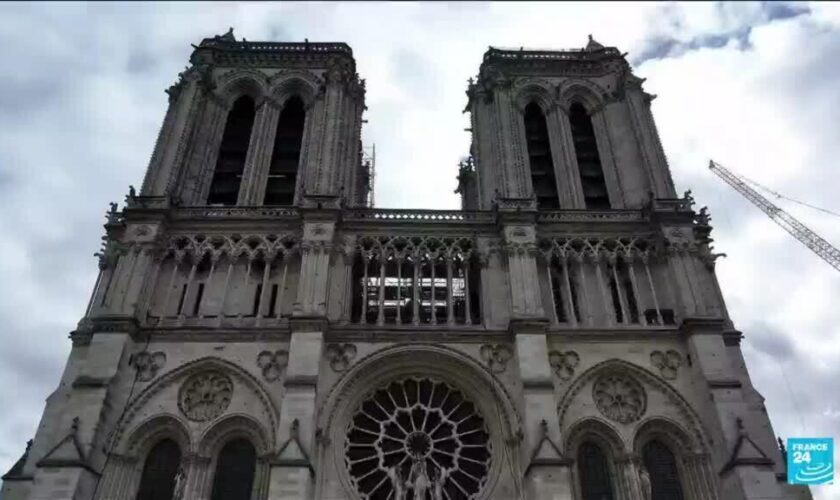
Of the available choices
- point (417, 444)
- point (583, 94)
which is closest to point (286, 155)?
point (583, 94)

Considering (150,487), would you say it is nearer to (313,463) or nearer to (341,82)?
(313,463)

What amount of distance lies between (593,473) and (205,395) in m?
13.7

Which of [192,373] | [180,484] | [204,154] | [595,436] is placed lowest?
[180,484]

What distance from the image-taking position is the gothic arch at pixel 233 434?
22.1 metres

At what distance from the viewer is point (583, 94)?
113 ft

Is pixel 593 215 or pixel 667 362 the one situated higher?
pixel 593 215

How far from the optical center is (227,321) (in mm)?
24922

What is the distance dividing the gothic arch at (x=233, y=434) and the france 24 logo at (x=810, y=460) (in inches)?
657

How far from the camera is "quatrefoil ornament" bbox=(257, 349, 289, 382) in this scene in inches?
922

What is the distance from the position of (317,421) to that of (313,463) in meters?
1.50

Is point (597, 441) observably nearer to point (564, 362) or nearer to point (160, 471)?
point (564, 362)

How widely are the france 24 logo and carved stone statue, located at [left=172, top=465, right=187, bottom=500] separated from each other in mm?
19083

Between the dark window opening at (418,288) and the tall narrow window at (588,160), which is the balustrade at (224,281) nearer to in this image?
the dark window opening at (418,288)

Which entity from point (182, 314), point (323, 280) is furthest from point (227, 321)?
point (323, 280)
